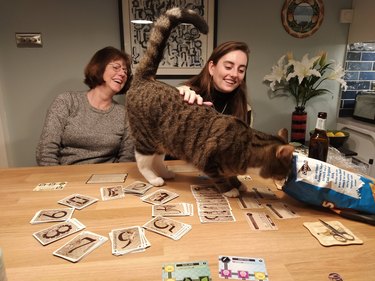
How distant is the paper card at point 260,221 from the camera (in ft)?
3.09

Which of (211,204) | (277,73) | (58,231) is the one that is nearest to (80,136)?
(58,231)

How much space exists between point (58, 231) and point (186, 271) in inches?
18.5

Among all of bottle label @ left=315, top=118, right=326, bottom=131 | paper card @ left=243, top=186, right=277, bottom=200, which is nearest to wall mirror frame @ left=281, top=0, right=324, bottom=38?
bottle label @ left=315, top=118, right=326, bottom=131

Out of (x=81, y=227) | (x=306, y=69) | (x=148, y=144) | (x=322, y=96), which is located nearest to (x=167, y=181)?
(x=148, y=144)

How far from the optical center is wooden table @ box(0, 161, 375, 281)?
0.74 m

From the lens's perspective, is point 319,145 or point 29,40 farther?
point 29,40

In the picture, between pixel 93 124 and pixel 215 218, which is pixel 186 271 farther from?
pixel 93 124

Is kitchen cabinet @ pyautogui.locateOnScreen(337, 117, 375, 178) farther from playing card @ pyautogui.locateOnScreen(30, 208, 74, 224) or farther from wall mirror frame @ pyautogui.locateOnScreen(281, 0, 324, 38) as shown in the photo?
playing card @ pyautogui.locateOnScreen(30, 208, 74, 224)

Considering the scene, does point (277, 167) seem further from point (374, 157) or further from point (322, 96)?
point (322, 96)

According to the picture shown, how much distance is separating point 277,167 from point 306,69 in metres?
1.63

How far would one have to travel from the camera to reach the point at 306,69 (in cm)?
241

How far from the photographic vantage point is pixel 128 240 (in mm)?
867

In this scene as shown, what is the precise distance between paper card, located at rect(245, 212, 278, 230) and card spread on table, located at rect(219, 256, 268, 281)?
18 centimetres

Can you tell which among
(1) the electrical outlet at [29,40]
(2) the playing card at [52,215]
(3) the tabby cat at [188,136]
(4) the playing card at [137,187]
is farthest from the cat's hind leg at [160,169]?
(1) the electrical outlet at [29,40]
